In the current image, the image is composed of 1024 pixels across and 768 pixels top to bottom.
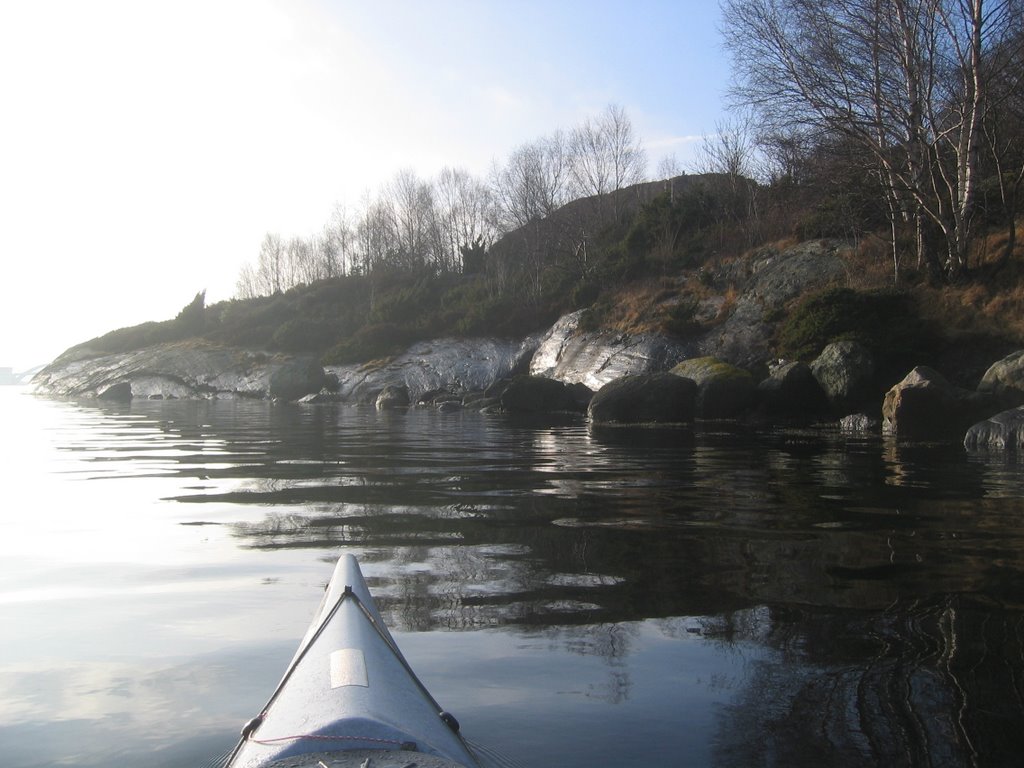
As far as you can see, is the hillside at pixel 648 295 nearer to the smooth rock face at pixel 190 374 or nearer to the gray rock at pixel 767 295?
the gray rock at pixel 767 295

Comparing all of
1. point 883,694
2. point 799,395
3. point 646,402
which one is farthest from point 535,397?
point 883,694

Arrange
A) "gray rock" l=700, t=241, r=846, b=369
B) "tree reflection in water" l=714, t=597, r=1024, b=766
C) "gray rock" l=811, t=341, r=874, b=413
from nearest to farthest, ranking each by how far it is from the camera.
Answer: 1. "tree reflection in water" l=714, t=597, r=1024, b=766
2. "gray rock" l=811, t=341, r=874, b=413
3. "gray rock" l=700, t=241, r=846, b=369

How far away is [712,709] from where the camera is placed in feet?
8.04

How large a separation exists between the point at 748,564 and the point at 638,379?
14090 millimetres

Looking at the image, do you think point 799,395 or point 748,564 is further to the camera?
point 799,395

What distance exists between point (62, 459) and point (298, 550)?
6.70m

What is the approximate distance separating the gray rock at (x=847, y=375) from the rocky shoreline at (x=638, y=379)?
27 mm

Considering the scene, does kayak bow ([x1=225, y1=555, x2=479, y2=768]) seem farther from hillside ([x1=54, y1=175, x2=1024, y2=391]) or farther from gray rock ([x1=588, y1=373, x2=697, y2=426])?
hillside ([x1=54, y1=175, x2=1024, y2=391])

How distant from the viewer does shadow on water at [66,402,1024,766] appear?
241 cm

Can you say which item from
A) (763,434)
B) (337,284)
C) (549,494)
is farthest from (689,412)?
(337,284)

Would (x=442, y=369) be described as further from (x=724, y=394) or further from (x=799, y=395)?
(x=799, y=395)

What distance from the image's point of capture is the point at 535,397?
74.9ft

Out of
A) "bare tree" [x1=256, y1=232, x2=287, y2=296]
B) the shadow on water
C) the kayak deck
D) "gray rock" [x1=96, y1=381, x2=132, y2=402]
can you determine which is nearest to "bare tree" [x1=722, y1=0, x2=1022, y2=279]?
the shadow on water

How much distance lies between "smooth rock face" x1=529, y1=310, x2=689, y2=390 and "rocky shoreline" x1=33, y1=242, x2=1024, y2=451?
59mm
